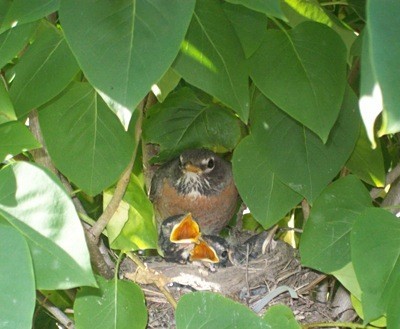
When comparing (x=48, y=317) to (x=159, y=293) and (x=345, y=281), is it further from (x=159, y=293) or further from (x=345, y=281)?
(x=345, y=281)

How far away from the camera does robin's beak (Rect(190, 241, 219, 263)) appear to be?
2463 mm

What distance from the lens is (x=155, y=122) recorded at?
2.24m

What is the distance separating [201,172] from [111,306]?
50.5 inches

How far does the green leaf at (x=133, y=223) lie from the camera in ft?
6.33

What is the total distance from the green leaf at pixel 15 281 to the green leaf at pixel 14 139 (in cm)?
35

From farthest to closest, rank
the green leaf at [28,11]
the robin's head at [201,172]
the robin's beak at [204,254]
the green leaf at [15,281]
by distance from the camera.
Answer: the robin's head at [201,172] → the robin's beak at [204,254] → the green leaf at [28,11] → the green leaf at [15,281]

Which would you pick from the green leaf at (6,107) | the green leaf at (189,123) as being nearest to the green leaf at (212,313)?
the green leaf at (6,107)

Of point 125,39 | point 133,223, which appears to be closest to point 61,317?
point 133,223

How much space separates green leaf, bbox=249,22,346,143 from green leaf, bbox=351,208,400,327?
20 cm

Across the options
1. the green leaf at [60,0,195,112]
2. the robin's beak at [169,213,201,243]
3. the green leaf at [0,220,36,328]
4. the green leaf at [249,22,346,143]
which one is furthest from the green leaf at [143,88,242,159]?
the green leaf at [0,220,36,328]

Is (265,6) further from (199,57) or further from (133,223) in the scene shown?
(133,223)

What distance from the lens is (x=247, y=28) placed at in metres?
1.47

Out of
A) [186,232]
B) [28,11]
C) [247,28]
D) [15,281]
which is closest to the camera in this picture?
[15,281]

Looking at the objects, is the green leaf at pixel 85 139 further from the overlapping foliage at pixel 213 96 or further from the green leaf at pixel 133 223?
the green leaf at pixel 133 223
